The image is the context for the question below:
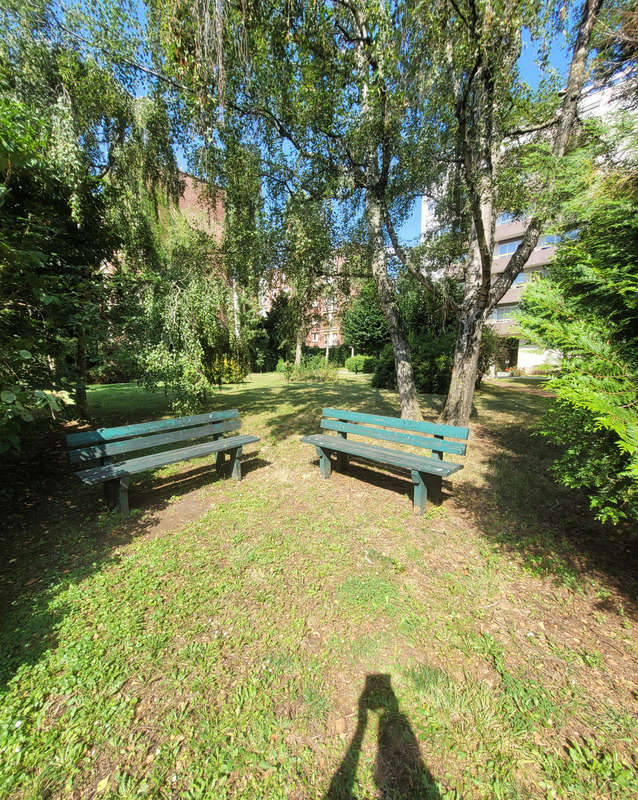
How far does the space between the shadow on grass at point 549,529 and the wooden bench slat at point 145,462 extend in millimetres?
3434

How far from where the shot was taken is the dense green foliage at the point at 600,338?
235 cm

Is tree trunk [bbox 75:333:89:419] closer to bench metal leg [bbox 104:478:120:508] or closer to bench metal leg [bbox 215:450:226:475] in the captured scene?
bench metal leg [bbox 104:478:120:508]

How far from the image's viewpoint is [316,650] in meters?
2.23

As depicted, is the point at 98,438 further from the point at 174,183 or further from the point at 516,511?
the point at 174,183

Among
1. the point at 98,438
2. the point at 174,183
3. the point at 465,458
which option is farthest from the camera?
the point at 174,183

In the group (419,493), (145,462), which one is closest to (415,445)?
(419,493)

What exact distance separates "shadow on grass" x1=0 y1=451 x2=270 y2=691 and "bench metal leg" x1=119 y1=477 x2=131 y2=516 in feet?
0.40

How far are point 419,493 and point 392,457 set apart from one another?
542mm

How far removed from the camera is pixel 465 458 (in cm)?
577

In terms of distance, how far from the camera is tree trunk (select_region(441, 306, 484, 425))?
6562 mm

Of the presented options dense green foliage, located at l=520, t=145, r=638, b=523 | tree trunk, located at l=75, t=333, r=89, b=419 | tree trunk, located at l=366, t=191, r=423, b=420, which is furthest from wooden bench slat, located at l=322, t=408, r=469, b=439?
tree trunk, located at l=75, t=333, r=89, b=419

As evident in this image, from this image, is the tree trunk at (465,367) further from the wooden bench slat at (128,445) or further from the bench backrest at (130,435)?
the wooden bench slat at (128,445)

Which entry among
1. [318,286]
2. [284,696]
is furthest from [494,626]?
[318,286]

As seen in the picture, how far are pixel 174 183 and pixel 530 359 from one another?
957 inches
